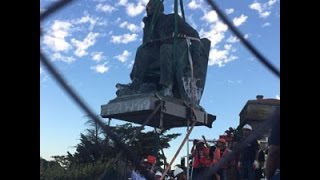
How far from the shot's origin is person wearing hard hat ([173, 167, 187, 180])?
394cm

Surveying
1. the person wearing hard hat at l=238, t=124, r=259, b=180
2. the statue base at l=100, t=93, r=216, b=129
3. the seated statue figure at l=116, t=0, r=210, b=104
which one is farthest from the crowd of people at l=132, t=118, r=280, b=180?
the seated statue figure at l=116, t=0, r=210, b=104

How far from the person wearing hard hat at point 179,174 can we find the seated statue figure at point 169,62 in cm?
56

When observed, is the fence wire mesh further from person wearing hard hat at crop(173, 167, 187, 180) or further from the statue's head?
person wearing hard hat at crop(173, 167, 187, 180)

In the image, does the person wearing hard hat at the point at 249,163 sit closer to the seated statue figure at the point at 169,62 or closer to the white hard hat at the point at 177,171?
the white hard hat at the point at 177,171

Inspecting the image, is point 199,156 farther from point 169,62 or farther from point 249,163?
point 169,62

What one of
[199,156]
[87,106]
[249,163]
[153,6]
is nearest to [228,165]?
[249,163]

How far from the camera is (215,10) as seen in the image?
2.22m

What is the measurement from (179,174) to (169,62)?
89cm

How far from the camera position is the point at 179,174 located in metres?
4.01

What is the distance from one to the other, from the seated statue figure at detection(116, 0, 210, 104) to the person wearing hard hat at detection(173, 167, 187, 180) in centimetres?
56

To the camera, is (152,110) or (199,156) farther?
(199,156)
